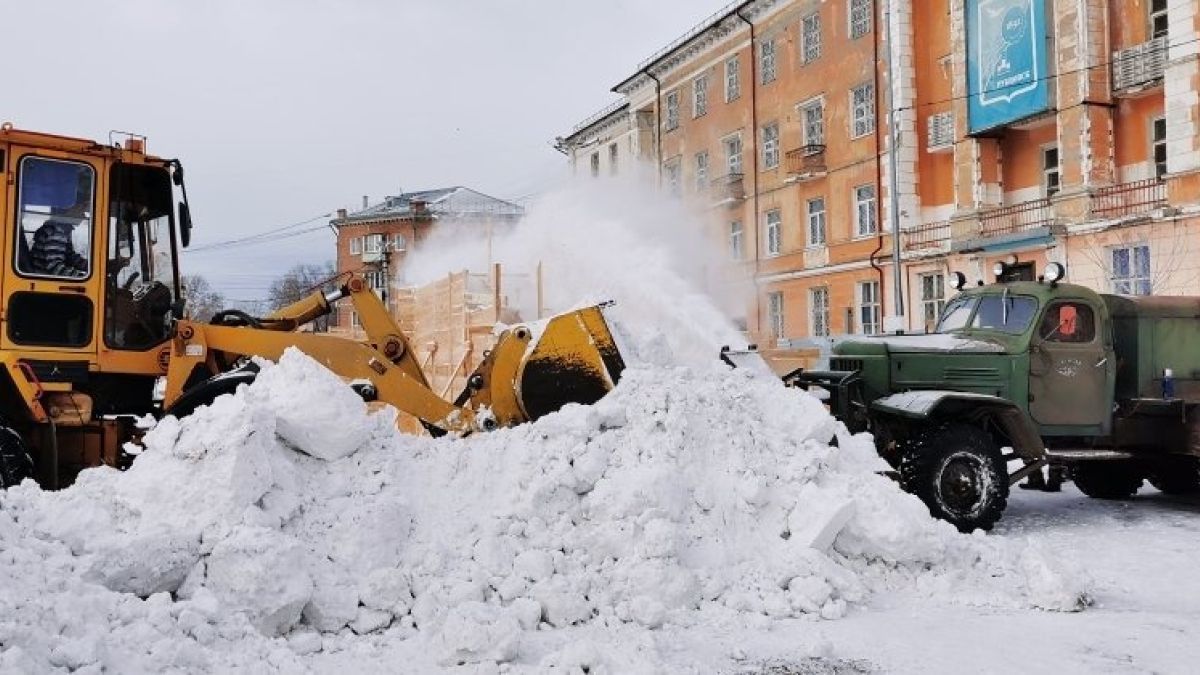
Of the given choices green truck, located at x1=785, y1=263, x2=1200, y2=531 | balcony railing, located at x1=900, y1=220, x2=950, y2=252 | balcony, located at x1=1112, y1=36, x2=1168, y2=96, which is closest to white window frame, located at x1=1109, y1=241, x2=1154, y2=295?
balcony, located at x1=1112, y1=36, x2=1168, y2=96

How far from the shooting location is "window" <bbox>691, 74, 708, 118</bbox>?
37.4m

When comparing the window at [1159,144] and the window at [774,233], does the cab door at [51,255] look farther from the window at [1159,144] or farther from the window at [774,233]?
→ the window at [774,233]

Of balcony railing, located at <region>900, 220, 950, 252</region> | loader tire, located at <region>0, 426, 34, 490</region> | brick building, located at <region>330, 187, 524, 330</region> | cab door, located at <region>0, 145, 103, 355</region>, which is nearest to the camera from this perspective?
loader tire, located at <region>0, 426, 34, 490</region>

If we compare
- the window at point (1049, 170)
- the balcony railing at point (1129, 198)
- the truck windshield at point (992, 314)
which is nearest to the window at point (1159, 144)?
the balcony railing at point (1129, 198)

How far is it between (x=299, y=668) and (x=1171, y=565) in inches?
256

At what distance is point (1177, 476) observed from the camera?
10844 millimetres

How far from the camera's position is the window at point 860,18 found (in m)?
28.4

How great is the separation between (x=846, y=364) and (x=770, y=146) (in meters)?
25.2

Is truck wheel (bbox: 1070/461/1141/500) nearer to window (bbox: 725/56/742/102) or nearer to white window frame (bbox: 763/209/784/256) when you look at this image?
white window frame (bbox: 763/209/784/256)

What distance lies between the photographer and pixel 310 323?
8656 millimetres

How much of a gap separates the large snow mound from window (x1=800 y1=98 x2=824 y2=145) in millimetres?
25084

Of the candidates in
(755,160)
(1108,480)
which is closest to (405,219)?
(755,160)

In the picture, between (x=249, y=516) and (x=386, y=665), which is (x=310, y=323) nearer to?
→ (x=249, y=516)

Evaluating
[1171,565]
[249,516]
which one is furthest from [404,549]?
[1171,565]
